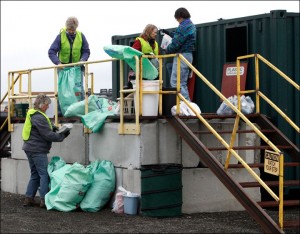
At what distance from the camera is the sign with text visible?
12.7m

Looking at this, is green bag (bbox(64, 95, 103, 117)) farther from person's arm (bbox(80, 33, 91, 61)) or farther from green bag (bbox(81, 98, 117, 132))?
person's arm (bbox(80, 33, 91, 61))

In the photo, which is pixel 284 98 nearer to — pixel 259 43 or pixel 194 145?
pixel 259 43

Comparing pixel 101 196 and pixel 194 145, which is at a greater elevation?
pixel 194 145

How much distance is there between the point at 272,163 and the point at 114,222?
96.2 inches

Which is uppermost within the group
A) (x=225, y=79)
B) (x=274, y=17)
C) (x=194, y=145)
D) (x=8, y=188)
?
(x=274, y=17)

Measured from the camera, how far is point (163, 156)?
1131cm

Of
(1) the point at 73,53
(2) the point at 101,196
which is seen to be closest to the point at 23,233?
(2) the point at 101,196

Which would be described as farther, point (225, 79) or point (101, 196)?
point (225, 79)

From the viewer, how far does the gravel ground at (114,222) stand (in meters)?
9.82

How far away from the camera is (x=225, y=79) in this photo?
13023 mm

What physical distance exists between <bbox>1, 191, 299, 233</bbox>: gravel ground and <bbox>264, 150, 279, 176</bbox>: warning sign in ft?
3.29

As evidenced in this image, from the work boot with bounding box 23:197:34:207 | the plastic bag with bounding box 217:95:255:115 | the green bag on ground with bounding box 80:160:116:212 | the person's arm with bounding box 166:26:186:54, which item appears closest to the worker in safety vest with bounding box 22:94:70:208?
the work boot with bounding box 23:197:34:207

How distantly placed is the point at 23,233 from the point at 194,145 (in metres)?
2.62

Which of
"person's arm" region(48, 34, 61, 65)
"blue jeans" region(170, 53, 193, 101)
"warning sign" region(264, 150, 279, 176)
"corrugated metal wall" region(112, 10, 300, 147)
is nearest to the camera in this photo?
"warning sign" region(264, 150, 279, 176)
